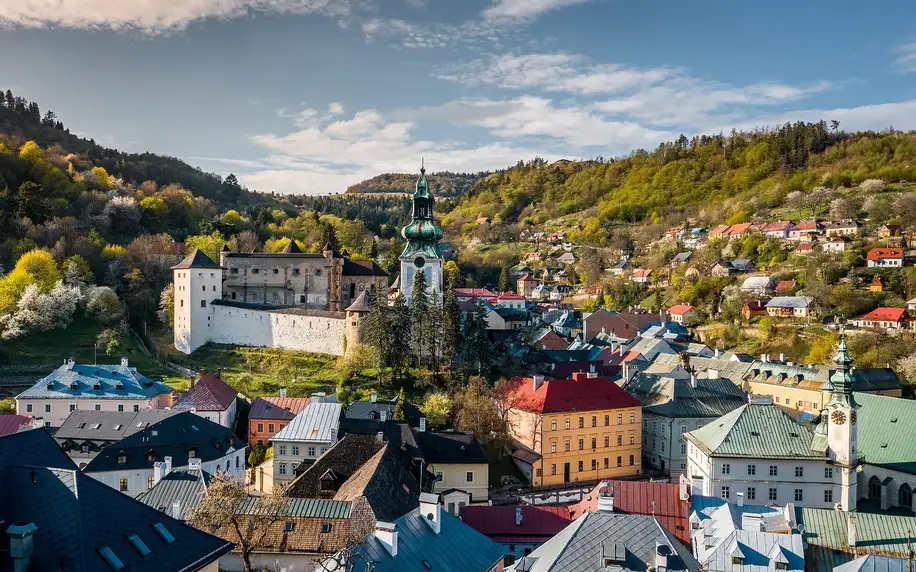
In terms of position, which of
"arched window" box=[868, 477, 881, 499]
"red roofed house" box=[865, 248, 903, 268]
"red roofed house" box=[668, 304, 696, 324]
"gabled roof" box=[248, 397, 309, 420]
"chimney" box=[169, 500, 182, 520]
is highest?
"red roofed house" box=[865, 248, 903, 268]

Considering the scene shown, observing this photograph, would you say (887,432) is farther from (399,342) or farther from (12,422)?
(12,422)

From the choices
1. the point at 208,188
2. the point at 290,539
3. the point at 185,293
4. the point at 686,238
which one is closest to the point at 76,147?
the point at 208,188

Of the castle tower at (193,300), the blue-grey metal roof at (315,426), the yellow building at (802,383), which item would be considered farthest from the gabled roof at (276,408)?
the yellow building at (802,383)

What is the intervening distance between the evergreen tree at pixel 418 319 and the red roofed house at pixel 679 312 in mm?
35451

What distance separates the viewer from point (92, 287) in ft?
218

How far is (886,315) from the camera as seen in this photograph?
64.8 meters

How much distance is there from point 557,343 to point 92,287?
42.3 metres

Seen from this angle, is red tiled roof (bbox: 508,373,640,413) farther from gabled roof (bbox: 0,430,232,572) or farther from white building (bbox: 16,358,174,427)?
gabled roof (bbox: 0,430,232,572)

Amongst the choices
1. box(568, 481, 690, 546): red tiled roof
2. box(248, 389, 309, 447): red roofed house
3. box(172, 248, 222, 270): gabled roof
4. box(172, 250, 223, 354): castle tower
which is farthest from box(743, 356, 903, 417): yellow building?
box(172, 248, 222, 270): gabled roof

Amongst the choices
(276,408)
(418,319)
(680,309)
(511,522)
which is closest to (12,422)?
(276,408)

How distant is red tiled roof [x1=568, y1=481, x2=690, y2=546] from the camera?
90.8 feet

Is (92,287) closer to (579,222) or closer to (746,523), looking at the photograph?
(746,523)

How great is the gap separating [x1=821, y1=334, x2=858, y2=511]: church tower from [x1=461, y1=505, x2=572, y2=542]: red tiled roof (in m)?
13.3

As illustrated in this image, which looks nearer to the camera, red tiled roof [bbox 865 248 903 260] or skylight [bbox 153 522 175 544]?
skylight [bbox 153 522 175 544]
